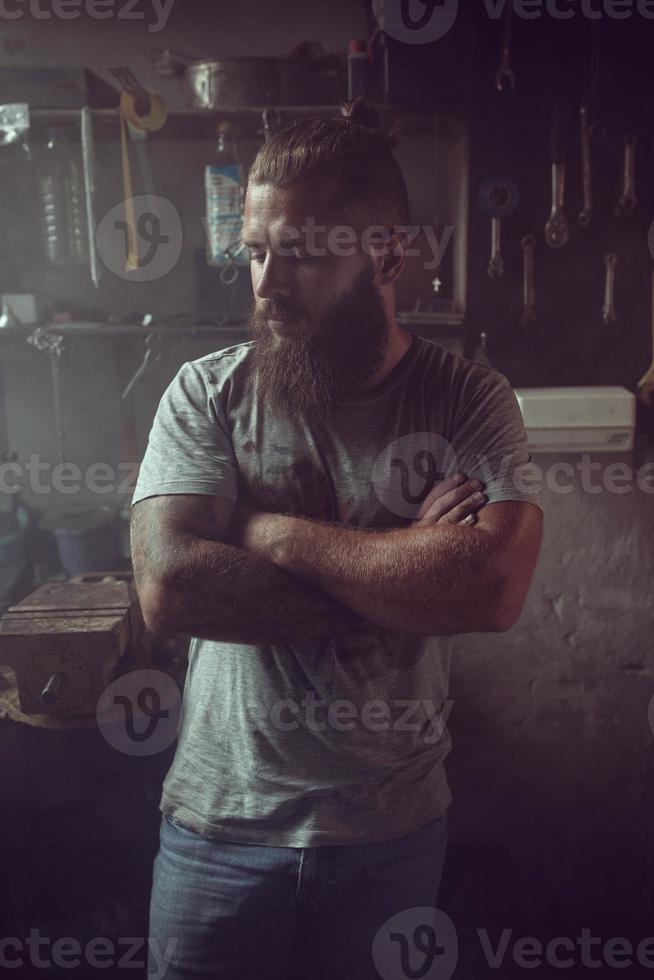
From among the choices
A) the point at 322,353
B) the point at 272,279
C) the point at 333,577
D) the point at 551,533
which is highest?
the point at 272,279

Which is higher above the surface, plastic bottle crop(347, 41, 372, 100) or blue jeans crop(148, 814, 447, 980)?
plastic bottle crop(347, 41, 372, 100)

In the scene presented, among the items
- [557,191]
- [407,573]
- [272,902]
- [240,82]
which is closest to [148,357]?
[240,82]

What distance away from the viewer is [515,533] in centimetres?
128

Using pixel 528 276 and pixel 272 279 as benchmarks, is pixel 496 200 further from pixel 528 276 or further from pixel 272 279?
pixel 272 279

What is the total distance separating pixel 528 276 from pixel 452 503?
1.15 m

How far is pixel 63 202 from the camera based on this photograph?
7.42 ft

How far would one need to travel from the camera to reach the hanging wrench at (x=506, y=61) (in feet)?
7.02

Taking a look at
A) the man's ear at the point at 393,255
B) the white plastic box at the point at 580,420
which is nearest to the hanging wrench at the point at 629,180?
the white plastic box at the point at 580,420

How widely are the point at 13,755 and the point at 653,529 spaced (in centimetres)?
169

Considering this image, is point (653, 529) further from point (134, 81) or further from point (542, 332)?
point (134, 81)

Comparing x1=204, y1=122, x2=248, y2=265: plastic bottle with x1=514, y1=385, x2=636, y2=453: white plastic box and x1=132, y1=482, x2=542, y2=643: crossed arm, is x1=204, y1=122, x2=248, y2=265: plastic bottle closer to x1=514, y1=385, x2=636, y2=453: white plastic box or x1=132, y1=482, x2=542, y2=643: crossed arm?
x1=514, y1=385, x2=636, y2=453: white plastic box

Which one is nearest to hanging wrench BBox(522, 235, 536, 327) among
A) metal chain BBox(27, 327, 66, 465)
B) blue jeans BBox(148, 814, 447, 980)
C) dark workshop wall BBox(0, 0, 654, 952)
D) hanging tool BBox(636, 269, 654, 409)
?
dark workshop wall BBox(0, 0, 654, 952)

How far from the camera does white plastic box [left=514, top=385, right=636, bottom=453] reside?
2.15m

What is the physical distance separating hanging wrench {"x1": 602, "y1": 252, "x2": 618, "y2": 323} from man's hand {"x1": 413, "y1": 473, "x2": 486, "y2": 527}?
115cm
